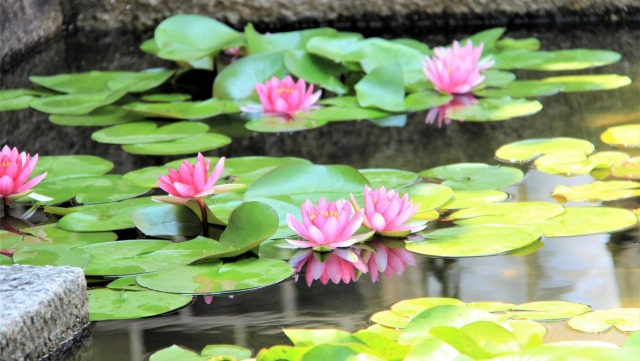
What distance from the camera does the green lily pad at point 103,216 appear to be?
5.77 feet

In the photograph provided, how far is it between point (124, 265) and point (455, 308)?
0.56 metres

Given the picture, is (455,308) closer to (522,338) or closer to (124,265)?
(522,338)

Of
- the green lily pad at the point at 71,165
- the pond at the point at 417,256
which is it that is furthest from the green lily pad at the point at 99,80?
the green lily pad at the point at 71,165

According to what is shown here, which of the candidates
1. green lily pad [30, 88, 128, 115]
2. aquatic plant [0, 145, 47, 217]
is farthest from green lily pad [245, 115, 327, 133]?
aquatic plant [0, 145, 47, 217]

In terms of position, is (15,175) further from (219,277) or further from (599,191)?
(599,191)

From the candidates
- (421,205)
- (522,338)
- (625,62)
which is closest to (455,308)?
(522,338)

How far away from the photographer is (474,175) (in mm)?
1979

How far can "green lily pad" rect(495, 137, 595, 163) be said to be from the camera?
83.3 inches

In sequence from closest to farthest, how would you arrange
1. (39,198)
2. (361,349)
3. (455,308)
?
(361,349), (455,308), (39,198)

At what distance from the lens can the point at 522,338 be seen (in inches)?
49.2

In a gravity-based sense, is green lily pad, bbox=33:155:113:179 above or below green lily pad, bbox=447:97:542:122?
below

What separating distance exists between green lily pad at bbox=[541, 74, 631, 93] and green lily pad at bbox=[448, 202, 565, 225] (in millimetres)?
978

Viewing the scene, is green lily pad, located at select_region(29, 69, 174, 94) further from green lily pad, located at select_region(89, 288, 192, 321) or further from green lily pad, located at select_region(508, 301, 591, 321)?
green lily pad, located at select_region(508, 301, 591, 321)

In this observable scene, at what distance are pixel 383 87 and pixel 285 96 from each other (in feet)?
0.82
